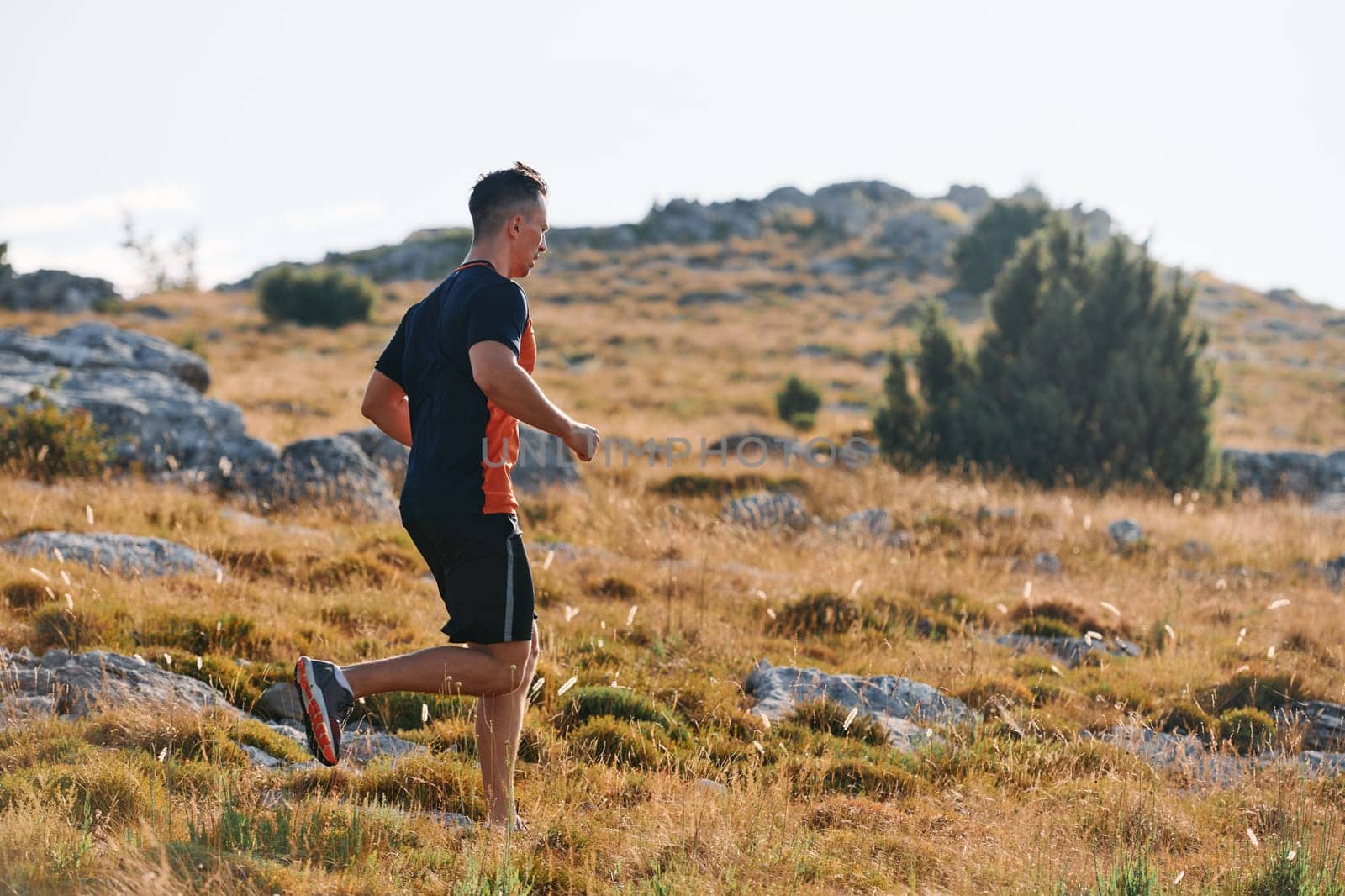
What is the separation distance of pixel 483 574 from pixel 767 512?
701 centimetres

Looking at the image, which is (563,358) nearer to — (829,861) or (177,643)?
(177,643)

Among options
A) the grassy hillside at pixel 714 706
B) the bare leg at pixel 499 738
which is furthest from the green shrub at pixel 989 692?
the bare leg at pixel 499 738

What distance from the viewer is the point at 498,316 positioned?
349cm

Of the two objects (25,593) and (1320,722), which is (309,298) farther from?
(1320,722)

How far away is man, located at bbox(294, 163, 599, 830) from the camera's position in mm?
3482

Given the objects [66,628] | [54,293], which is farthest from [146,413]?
[54,293]

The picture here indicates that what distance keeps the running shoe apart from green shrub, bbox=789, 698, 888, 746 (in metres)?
2.41

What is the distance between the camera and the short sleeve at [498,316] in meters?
3.46

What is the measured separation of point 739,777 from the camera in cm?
459

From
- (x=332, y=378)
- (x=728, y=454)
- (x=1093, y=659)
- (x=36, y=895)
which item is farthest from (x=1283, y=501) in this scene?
(x=332, y=378)

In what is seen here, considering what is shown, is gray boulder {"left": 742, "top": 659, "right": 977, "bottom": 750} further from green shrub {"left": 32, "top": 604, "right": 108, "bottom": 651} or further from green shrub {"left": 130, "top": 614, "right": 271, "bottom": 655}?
green shrub {"left": 32, "top": 604, "right": 108, "bottom": 651}

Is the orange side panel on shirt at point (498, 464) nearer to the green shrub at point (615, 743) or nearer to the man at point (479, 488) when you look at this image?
the man at point (479, 488)

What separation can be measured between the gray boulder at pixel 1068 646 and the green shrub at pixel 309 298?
29.7 metres

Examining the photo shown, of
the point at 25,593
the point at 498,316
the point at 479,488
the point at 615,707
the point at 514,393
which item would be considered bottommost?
the point at 615,707
